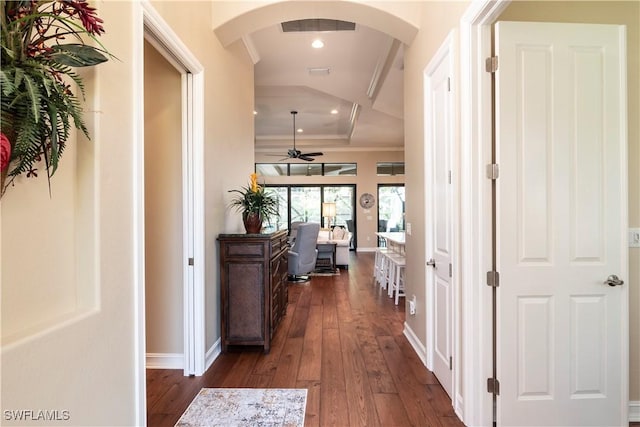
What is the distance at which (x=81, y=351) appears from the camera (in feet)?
4.16

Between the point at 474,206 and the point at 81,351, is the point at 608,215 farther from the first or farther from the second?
the point at 81,351

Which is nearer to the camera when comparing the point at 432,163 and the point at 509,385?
the point at 509,385

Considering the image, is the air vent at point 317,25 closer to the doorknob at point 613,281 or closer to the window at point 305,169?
the doorknob at point 613,281

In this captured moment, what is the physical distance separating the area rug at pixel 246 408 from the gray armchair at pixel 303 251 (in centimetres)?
336

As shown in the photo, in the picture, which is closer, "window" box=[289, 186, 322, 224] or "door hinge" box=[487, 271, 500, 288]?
"door hinge" box=[487, 271, 500, 288]

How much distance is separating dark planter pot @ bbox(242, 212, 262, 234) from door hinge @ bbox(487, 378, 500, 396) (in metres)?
2.14

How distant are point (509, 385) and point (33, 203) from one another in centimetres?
244

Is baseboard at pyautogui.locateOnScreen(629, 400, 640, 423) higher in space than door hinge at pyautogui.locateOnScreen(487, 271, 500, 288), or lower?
lower

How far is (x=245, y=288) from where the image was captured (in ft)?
9.57

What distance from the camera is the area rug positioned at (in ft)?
6.47

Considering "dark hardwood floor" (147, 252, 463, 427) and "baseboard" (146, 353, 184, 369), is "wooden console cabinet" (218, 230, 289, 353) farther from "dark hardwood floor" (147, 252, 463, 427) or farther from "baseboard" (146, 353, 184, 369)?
"baseboard" (146, 353, 184, 369)

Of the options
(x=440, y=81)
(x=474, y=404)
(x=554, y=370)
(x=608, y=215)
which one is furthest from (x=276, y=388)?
(x=440, y=81)

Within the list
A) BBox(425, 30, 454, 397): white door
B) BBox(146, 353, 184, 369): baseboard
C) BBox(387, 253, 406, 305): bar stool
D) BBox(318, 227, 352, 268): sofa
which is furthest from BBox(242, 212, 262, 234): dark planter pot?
BBox(318, 227, 352, 268): sofa

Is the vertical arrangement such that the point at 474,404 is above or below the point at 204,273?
below
